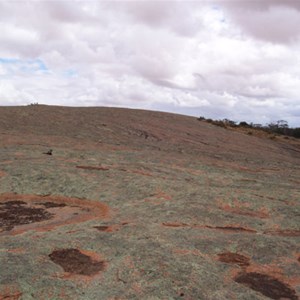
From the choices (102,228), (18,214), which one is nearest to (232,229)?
(102,228)

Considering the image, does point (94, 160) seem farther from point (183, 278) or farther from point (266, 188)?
point (183, 278)

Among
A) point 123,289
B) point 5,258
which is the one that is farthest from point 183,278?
point 5,258

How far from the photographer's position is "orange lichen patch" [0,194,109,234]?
9195 mm

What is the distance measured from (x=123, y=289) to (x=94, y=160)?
9.08m

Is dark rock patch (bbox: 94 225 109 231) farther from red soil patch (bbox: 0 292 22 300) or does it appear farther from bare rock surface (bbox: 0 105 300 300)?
red soil patch (bbox: 0 292 22 300)

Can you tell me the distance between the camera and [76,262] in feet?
21.9

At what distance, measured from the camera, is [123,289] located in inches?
228

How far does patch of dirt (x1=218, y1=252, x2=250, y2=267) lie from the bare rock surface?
0.8 inches

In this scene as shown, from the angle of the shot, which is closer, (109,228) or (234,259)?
(234,259)

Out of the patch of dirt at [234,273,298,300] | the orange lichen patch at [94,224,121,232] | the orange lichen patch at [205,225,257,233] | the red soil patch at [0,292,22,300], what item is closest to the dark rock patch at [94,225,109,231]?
the orange lichen patch at [94,224,121,232]

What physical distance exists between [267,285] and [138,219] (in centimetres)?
346

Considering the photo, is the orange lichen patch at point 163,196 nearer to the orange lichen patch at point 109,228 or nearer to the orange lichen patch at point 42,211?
the orange lichen patch at point 42,211

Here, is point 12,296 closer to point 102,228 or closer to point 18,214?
point 102,228

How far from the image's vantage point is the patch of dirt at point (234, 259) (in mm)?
7151
